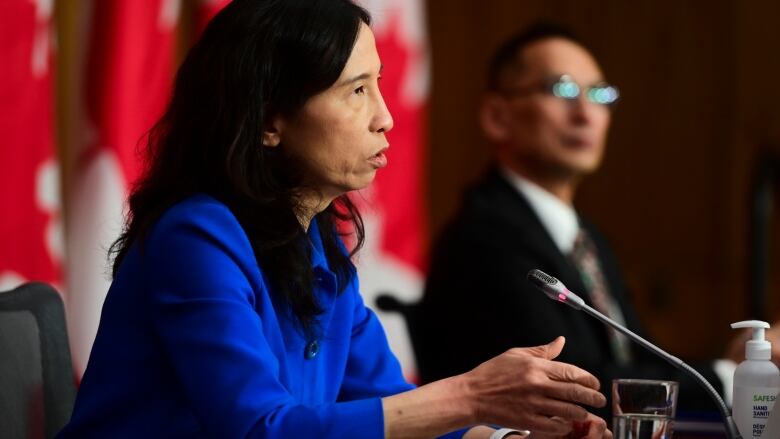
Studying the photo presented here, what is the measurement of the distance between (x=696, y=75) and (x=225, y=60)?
11.8ft

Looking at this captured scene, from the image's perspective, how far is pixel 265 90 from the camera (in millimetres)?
1613

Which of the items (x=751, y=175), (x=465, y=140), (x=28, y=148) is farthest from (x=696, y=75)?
(x=28, y=148)

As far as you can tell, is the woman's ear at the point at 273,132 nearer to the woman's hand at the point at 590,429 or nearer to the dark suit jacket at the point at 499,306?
the woman's hand at the point at 590,429

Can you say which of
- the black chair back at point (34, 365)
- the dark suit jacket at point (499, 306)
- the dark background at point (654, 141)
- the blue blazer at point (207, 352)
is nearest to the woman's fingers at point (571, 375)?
the blue blazer at point (207, 352)

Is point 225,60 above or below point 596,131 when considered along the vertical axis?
above

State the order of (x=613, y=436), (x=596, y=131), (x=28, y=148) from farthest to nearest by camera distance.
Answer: (x=596, y=131) → (x=28, y=148) → (x=613, y=436)

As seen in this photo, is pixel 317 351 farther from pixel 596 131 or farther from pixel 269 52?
pixel 596 131

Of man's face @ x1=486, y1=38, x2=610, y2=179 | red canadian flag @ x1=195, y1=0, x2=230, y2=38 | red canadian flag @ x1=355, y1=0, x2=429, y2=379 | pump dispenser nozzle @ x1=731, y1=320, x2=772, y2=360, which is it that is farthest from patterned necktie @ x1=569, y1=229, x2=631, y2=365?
pump dispenser nozzle @ x1=731, y1=320, x2=772, y2=360

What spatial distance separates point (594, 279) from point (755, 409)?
1.62 metres

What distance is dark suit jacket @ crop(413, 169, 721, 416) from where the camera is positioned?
2684mm

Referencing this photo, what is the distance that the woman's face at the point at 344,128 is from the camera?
1628mm

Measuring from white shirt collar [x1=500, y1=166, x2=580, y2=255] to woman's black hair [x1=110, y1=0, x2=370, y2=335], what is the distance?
1501 mm

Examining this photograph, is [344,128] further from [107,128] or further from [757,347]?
[107,128]

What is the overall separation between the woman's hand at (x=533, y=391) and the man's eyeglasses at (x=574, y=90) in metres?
1.86
